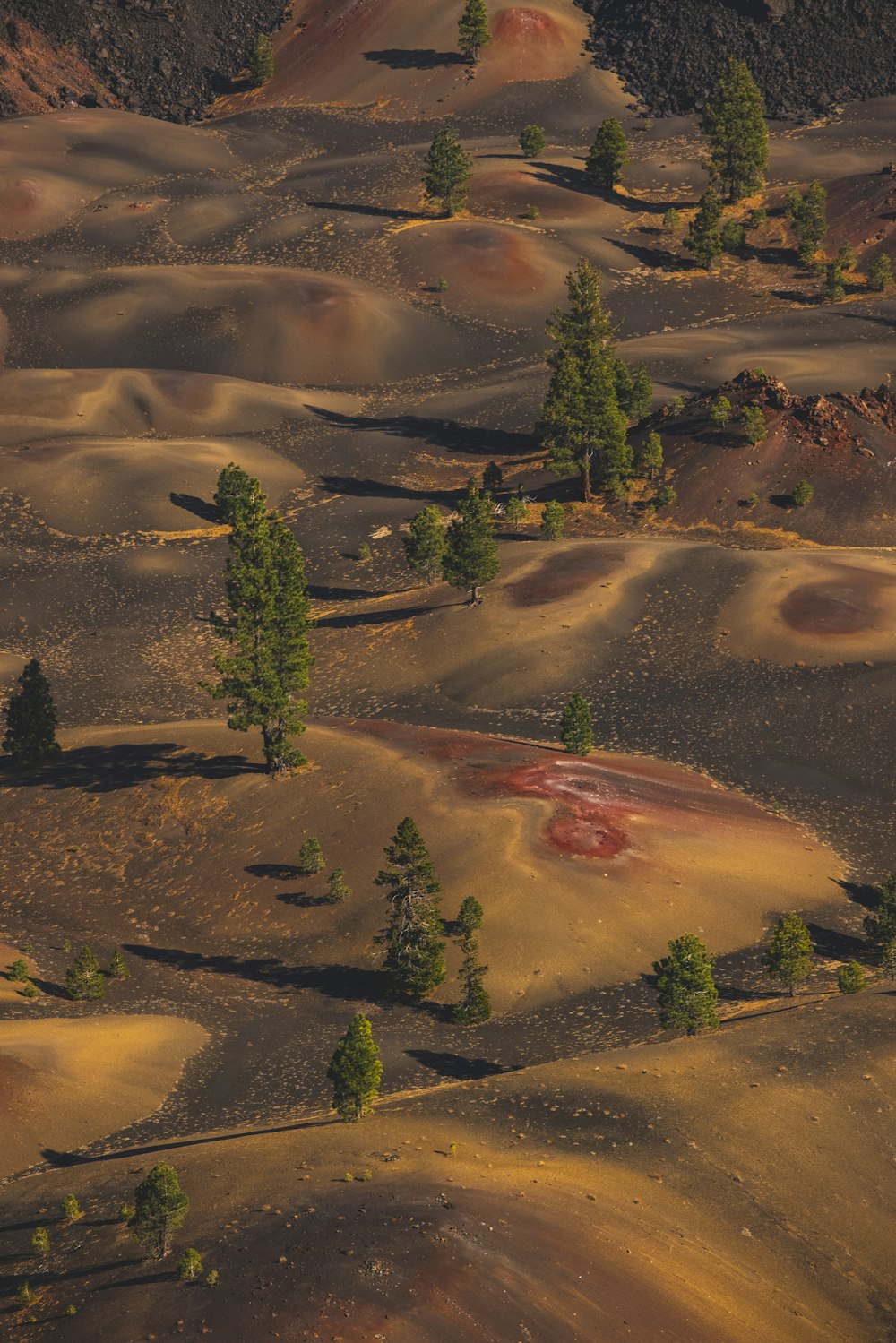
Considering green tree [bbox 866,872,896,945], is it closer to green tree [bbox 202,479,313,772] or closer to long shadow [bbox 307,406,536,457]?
green tree [bbox 202,479,313,772]

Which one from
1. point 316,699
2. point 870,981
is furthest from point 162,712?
point 870,981

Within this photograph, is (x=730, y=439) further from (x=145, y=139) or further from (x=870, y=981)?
(x=145, y=139)

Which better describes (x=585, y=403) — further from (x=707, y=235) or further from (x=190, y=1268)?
(x=190, y=1268)

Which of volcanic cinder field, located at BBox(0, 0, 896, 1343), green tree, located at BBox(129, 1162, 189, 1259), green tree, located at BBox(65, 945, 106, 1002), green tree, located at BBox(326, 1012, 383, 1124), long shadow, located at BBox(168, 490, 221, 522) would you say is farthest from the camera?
long shadow, located at BBox(168, 490, 221, 522)

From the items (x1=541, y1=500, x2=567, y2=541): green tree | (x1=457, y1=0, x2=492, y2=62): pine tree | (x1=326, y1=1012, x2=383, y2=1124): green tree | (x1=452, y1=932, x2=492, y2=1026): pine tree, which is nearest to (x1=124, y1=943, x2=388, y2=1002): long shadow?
(x1=452, y1=932, x2=492, y2=1026): pine tree

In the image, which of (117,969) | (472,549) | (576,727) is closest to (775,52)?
(472,549)
